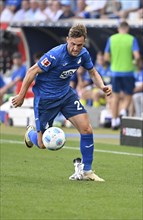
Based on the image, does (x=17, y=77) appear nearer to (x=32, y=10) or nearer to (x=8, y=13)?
(x=32, y=10)

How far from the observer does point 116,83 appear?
61.4ft

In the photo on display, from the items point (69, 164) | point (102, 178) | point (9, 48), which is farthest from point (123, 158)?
point (9, 48)

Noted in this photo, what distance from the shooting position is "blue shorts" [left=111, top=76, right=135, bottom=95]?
18688mm

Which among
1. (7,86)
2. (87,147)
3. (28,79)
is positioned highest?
(7,86)

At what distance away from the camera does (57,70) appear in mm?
10156

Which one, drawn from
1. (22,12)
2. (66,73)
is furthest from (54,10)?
(66,73)

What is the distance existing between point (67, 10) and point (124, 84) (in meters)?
4.76

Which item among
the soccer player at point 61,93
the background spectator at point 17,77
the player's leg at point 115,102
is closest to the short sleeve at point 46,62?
the soccer player at point 61,93

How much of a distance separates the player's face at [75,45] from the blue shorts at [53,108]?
671 millimetres

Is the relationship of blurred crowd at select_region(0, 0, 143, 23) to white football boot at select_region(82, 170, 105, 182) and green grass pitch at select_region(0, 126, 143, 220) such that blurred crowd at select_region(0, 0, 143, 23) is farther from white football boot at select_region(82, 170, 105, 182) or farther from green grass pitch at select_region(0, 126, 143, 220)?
white football boot at select_region(82, 170, 105, 182)

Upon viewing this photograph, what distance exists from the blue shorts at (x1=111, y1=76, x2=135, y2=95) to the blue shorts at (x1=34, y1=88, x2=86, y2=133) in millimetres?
8300

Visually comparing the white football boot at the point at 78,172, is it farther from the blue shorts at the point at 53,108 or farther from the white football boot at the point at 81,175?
the blue shorts at the point at 53,108

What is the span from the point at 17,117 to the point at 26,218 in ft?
37.9

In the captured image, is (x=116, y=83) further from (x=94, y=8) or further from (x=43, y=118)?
(x=43, y=118)
